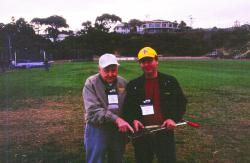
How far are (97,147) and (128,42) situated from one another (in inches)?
3711

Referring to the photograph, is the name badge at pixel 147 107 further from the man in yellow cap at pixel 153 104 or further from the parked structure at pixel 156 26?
the parked structure at pixel 156 26

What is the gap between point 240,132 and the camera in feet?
32.3

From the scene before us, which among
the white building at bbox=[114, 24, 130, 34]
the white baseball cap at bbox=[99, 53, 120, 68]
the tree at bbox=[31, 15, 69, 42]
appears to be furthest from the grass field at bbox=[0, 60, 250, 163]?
the white building at bbox=[114, 24, 130, 34]

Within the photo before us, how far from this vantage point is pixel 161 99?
477 centimetres

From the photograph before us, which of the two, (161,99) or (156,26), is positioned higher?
(156,26)

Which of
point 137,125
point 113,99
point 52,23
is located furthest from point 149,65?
point 52,23

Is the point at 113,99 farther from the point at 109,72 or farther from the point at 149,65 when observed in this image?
the point at 149,65

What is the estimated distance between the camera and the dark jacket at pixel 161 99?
477cm

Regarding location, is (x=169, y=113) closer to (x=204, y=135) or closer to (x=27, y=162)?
(x=27, y=162)

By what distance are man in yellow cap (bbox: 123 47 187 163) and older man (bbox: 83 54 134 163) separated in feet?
0.50

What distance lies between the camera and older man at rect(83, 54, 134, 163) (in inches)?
183

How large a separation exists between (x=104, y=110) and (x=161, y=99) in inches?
25.8

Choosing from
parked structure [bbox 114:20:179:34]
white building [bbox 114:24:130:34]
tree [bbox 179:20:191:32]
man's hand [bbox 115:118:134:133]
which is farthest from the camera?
parked structure [bbox 114:20:179:34]

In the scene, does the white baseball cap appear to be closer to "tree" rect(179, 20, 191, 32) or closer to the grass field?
the grass field
